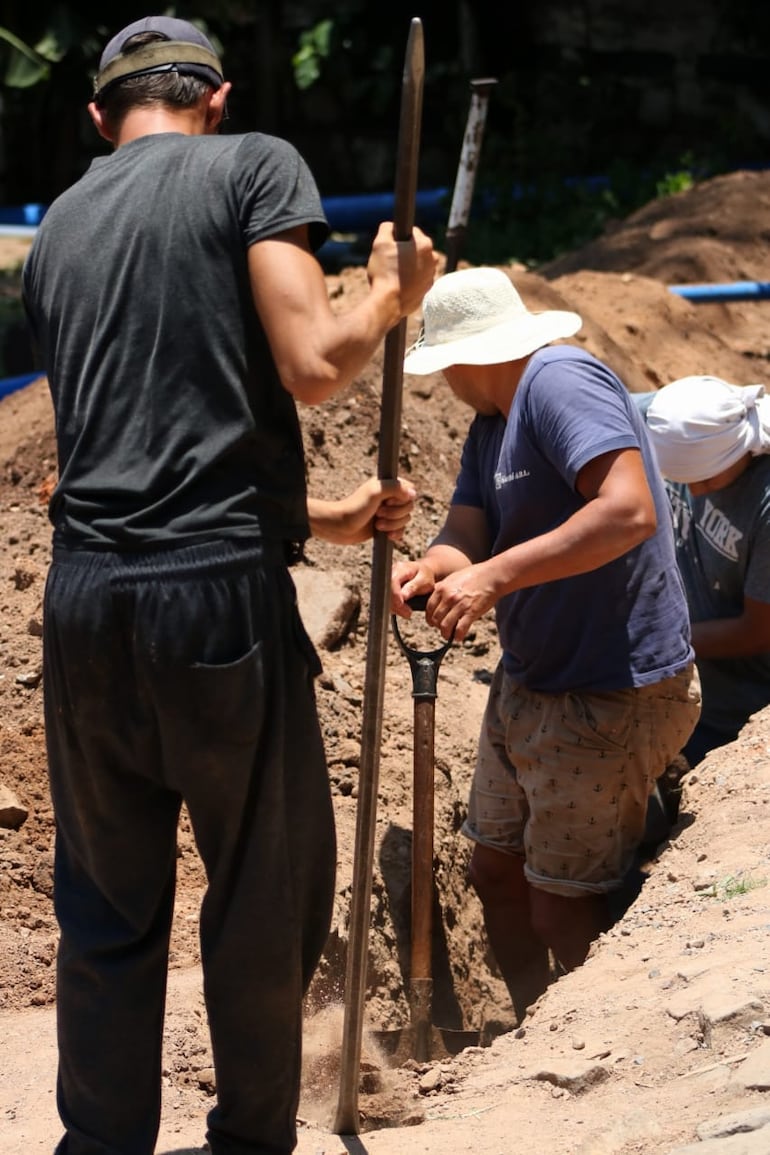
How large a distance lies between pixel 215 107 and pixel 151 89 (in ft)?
0.42

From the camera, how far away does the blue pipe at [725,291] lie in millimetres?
8656

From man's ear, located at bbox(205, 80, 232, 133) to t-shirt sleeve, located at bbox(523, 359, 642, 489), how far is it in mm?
1061

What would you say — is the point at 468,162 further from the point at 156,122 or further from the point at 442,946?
the point at 156,122

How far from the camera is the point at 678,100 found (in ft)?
47.4

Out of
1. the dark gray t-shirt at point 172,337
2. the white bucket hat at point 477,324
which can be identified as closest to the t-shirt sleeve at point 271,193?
the dark gray t-shirt at point 172,337

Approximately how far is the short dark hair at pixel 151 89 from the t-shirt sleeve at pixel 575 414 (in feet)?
3.75

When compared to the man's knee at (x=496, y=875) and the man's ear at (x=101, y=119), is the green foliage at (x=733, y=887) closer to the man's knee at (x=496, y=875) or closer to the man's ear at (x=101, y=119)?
the man's knee at (x=496, y=875)

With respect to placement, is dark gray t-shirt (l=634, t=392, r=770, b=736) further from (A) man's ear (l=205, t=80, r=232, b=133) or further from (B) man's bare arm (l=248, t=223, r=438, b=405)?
(B) man's bare arm (l=248, t=223, r=438, b=405)

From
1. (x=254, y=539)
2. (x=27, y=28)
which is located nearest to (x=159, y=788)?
(x=254, y=539)

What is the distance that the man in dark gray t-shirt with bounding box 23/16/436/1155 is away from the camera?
7.61 feet

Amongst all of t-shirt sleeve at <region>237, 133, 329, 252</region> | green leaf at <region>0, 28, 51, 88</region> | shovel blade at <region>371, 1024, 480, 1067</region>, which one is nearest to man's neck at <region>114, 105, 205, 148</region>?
t-shirt sleeve at <region>237, 133, 329, 252</region>

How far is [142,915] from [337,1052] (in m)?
1.38

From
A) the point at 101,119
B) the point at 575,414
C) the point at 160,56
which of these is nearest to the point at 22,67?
the point at 575,414

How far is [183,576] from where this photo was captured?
92.0 inches
